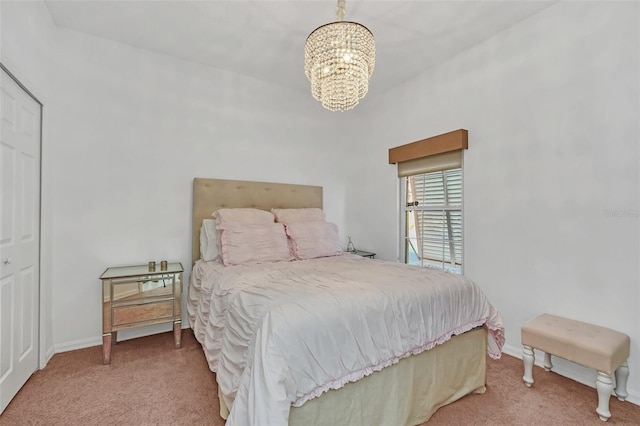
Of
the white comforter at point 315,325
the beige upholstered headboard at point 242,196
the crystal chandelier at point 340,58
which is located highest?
the crystal chandelier at point 340,58

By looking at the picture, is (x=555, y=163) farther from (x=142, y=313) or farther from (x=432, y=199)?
(x=142, y=313)

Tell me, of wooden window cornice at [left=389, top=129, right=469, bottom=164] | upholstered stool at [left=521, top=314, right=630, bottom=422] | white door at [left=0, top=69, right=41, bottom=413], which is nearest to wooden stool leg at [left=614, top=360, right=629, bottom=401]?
upholstered stool at [left=521, top=314, right=630, bottom=422]

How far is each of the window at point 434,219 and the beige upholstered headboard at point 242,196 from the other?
47.6 inches

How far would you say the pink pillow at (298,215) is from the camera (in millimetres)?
3328

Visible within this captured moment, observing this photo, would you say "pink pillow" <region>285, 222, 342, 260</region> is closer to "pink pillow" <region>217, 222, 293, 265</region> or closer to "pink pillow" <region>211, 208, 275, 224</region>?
"pink pillow" <region>217, 222, 293, 265</region>

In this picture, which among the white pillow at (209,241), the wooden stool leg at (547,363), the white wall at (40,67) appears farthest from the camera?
the white pillow at (209,241)

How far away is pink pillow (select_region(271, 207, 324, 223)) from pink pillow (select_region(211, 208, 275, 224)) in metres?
0.11

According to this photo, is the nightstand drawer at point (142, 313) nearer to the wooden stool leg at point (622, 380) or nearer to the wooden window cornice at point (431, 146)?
the wooden window cornice at point (431, 146)

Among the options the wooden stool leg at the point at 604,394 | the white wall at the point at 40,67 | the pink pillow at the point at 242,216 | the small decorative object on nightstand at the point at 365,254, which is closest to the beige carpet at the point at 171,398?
the wooden stool leg at the point at 604,394

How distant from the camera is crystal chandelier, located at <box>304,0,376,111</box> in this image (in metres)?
1.85

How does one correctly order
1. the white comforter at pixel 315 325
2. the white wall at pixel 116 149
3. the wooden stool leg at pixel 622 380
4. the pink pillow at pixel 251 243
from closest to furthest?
1. the white comforter at pixel 315 325
2. the wooden stool leg at pixel 622 380
3. the white wall at pixel 116 149
4. the pink pillow at pixel 251 243

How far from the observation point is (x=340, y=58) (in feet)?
6.13

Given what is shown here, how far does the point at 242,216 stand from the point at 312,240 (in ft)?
2.52

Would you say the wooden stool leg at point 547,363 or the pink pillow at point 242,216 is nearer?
the wooden stool leg at point 547,363
